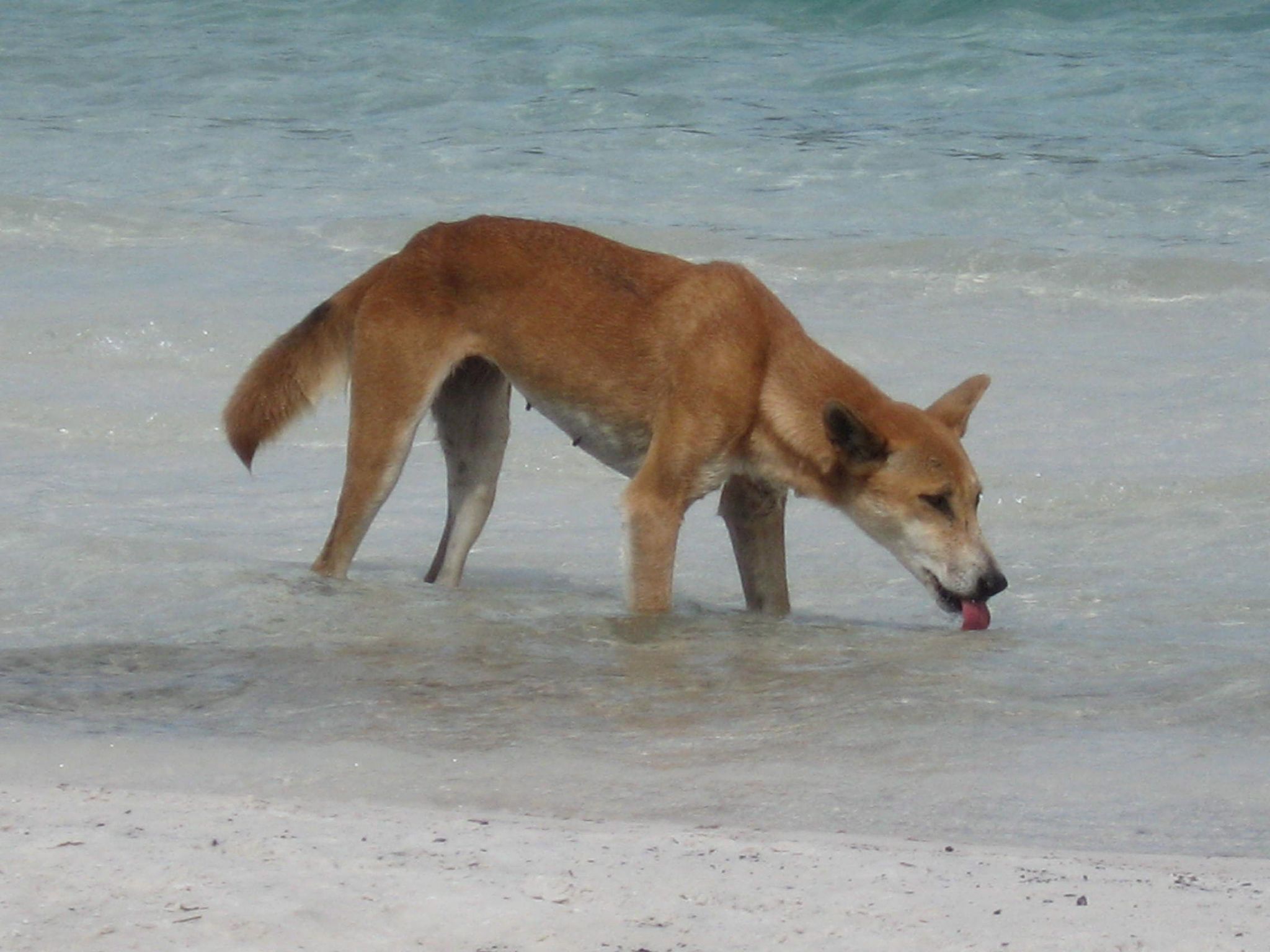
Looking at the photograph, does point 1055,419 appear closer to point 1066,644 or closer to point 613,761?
point 1066,644

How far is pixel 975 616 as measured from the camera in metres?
7.06

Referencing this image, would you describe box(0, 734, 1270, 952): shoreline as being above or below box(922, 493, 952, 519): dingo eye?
below

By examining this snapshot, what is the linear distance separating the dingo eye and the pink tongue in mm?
327

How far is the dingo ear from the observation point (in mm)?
7477

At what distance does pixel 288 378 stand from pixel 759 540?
6.53ft

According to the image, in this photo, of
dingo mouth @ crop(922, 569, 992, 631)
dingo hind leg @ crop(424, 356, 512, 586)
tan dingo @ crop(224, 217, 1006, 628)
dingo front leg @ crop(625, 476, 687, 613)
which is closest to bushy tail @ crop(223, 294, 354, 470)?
tan dingo @ crop(224, 217, 1006, 628)

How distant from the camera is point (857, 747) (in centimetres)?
549

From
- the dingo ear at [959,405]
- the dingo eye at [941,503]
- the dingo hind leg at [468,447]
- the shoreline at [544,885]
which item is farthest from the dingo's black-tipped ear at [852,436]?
the shoreline at [544,885]

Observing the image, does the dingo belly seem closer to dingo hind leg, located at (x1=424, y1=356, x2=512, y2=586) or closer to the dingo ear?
dingo hind leg, located at (x1=424, y1=356, x2=512, y2=586)

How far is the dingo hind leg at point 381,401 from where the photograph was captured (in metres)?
7.61

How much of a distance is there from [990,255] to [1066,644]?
25.2 ft

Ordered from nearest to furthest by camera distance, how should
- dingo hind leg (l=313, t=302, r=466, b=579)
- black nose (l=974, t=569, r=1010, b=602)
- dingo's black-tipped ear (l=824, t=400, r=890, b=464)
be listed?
dingo's black-tipped ear (l=824, t=400, r=890, b=464), black nose (l=974, t=569, r=1010, b=602), dingo hind leg (l=313, t=302, r=466, b=579)

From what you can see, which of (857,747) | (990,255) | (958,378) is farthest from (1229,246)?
(857,747)

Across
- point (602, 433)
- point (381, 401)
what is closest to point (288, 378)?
point (381, 401)
